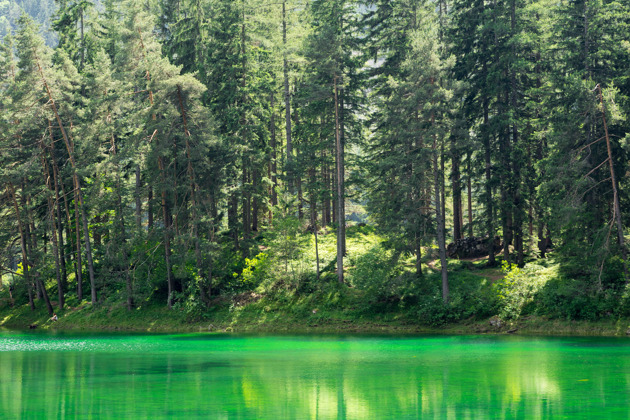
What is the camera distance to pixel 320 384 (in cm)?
1611

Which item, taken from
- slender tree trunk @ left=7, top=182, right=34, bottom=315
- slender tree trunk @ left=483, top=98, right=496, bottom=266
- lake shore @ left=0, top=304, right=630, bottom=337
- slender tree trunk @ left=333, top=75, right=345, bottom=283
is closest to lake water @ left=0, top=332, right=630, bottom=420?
lake shore @ left=0, top=304, right=630, bottom=337

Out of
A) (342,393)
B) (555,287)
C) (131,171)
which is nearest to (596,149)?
(555,287)

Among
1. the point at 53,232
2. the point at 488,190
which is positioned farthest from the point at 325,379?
the point at 53,232

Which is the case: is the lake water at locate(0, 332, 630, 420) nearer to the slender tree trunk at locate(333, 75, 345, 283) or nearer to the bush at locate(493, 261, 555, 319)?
the bush at locate(493, 261, 555, 319)

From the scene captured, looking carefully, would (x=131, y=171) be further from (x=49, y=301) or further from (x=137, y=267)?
(x=49, y=301)

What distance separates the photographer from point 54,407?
13.5 meters

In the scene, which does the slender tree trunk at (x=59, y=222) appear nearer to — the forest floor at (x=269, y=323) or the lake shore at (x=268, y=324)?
the forest floor at (x=269, y=323)

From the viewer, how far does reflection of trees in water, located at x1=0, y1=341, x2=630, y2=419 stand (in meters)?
12.8

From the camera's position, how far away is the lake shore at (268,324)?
90.8 feet

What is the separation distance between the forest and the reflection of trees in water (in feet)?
29.2

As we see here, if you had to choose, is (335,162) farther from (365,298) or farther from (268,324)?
(268,324)

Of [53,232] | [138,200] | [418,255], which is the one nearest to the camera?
[418,255]

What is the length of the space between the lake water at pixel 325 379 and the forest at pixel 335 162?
5619 mm

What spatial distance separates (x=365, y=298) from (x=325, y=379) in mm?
16593
